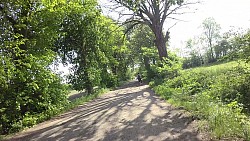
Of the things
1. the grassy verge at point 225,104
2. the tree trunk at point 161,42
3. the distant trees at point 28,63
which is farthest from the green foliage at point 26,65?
the tree trunk at point 161,42

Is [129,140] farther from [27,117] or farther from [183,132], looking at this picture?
[27,117]

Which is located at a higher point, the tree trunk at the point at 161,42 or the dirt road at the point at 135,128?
the tree trunk at the point at 161,42

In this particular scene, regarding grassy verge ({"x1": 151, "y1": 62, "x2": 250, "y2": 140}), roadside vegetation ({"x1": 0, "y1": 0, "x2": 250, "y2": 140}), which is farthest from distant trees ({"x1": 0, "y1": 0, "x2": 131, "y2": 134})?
grassy verge ({"x1": 151, "y1": 62, "x2": 250, "y2": 140})

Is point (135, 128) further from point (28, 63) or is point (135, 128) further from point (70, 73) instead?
point (70, 73)

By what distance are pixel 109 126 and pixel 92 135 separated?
1024 mm

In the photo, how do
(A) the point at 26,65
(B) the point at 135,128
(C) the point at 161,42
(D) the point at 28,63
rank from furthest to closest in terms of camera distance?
(C) the point at 161,42 < (D) the point at 28,63 < (A) the point at 26,65 < (B) the point at 135,128

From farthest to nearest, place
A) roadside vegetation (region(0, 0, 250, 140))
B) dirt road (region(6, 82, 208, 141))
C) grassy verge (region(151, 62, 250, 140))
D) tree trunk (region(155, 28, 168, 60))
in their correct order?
tree trunk (region(155, 28, 168, 60))
roadside vegetation (region(0, 0, 250, 140))
dirt road (region(6, 82, 208, 141))
grassy verge (region(151, 62, 250, 140))

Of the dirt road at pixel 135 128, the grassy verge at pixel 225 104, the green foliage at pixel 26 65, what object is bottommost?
the dirt road at pixel 135 128

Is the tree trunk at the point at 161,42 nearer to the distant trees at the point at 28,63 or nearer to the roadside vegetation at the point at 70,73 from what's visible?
the roadside vegetation at the point at 70,73

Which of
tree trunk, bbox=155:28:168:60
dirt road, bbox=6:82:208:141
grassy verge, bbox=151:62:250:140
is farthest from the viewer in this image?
tree trunk, bbox=155:28:168:60

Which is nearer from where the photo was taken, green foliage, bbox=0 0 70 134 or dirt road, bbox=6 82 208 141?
dirt road, bbox=6 82 208 141

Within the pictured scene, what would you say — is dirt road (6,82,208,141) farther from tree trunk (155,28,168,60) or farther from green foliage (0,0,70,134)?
tree trunk (155,28,168,60)

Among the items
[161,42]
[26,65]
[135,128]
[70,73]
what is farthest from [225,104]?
[70,73]

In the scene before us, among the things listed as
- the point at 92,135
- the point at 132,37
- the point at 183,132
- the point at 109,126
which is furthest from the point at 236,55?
the point at 132,37
